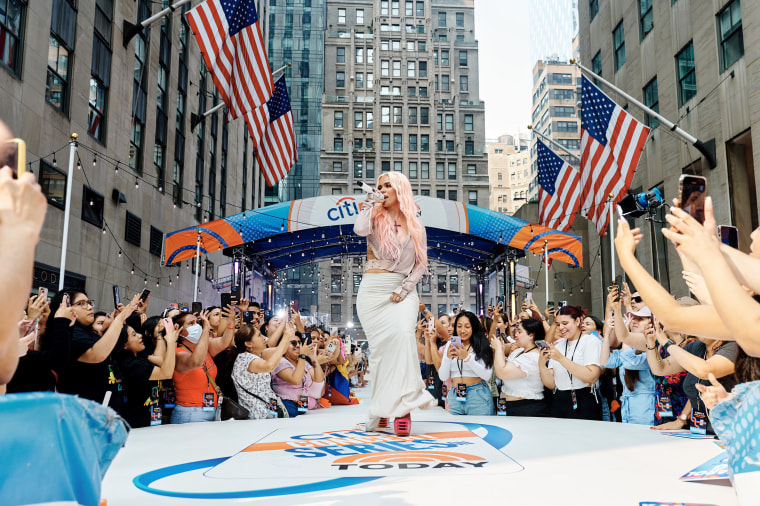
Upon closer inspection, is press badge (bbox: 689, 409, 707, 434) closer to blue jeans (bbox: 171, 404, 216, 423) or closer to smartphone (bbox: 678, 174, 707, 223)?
smartphone (bbox: 678, 174, 707, 223)

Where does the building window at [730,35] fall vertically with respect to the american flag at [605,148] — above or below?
above

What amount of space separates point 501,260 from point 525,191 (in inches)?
4103

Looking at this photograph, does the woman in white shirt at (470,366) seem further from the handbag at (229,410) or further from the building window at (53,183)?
the building window at (53,183)

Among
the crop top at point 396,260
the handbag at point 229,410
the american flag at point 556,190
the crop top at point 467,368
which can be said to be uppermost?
the american flag at point 556,190

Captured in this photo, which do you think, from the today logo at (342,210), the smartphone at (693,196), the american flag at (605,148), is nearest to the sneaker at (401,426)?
the smartphone at (693,196)

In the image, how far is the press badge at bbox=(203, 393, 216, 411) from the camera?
5.76 m

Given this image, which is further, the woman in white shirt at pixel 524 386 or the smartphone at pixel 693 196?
the woman in white shirt at pixel 524 386

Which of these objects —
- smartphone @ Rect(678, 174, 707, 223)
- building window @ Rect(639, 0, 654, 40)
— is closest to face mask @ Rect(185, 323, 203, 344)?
smartphone @ Rect(678, 174, 707, 223)

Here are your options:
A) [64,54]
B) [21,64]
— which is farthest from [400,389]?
[64,54]

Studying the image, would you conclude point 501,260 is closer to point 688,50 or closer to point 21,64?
point 688,50

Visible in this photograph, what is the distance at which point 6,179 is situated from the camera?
1.37 metres

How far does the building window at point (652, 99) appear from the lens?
17719 mm

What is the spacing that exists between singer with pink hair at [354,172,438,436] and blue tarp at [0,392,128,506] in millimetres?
2851

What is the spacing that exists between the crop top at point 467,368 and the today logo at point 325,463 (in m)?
2.11
